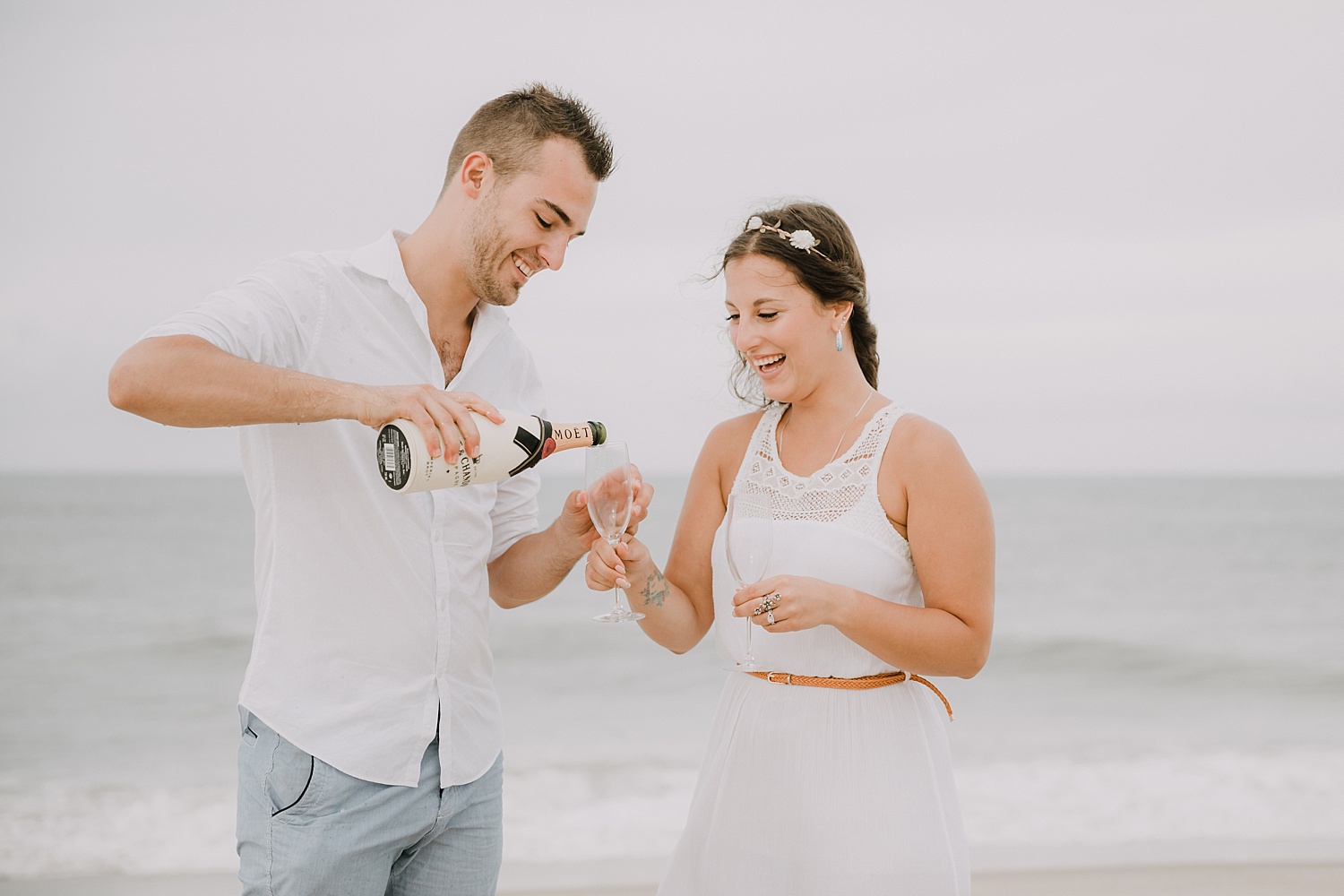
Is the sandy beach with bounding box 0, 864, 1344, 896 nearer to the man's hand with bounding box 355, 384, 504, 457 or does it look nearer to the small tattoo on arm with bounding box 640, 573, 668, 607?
the small tattoo on arm with bounding box 640, 573, 668, 607

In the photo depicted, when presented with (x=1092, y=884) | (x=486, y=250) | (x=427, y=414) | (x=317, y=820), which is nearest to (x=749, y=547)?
(x=427, y=414)

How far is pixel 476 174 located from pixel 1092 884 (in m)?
3.66

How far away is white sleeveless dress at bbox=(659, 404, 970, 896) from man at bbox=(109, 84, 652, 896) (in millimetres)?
419

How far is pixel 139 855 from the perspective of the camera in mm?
5426

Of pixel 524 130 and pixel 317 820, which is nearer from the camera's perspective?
pixel 317 820

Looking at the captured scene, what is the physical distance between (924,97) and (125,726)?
10.3 metres

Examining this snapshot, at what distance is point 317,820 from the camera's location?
5.88 feet

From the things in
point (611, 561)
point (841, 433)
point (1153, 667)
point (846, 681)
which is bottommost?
point (1153, 667)

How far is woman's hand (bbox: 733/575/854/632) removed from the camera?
72.4 inches

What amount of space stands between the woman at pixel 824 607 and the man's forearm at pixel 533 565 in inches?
5.2

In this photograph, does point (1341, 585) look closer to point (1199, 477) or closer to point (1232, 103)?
point (1232, 103)

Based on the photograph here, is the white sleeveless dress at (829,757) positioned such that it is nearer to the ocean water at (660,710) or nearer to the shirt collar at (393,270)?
the shirt collar at (393,270)

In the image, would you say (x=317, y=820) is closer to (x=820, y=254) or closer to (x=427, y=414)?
(x=427, y=414)

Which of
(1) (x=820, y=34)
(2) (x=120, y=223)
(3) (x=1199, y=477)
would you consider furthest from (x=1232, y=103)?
(3) (x=1199, y=477)
